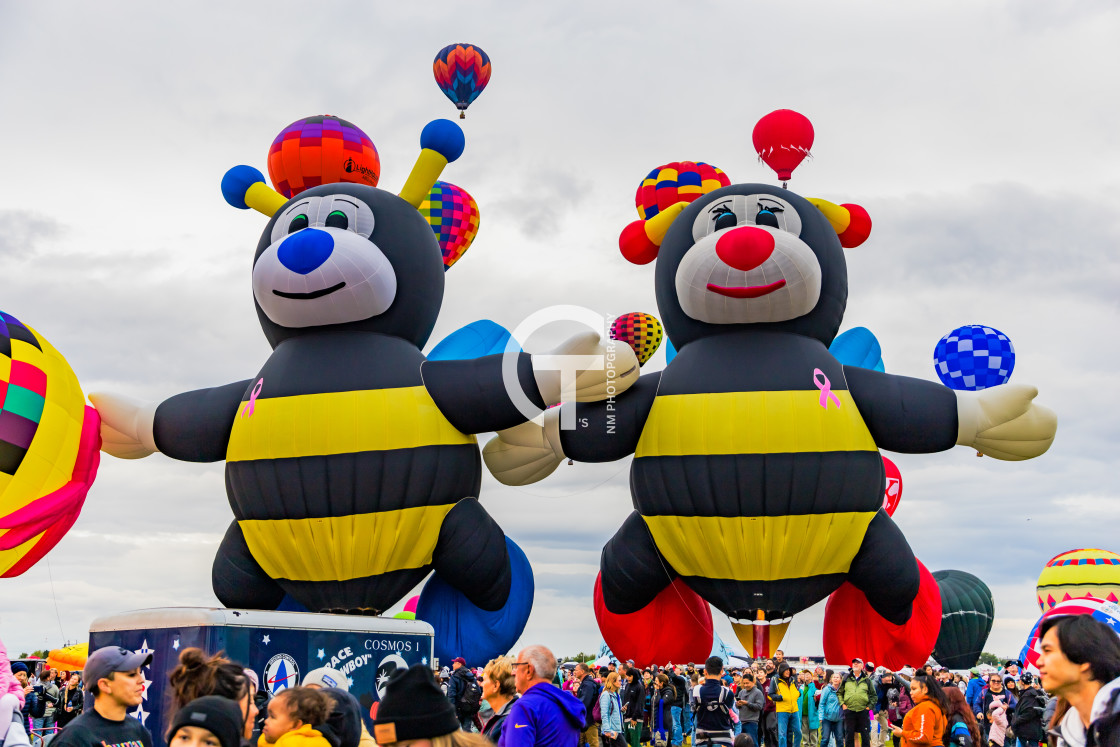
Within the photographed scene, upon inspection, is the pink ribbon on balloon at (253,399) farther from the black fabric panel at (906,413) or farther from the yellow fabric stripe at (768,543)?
the black fabric panel at (906,413)

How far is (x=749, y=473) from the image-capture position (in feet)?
30.2

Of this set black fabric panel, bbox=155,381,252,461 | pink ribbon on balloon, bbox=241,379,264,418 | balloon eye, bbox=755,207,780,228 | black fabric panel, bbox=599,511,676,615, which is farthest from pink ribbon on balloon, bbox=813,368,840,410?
black fabric panel, bbox=155,381,252,461

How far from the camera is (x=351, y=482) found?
9.30m

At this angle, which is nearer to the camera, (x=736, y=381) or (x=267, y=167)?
(x=736, y=381)

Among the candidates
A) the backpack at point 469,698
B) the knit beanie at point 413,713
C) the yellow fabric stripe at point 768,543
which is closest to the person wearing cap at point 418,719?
the knit beanie at point 413,713

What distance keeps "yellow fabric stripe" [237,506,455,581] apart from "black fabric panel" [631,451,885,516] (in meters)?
1.94

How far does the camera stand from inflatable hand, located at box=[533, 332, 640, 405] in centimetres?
934

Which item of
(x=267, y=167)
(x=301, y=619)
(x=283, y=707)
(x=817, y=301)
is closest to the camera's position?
(x=283, y=707)

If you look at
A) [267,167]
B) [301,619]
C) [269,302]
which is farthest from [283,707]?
[267,167]

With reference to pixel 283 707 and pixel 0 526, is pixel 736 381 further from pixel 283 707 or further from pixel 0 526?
pixel 283 707

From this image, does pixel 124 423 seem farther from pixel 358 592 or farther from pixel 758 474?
pixel 758 474

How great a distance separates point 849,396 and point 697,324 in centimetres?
138

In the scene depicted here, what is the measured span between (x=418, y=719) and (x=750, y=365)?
7.13m

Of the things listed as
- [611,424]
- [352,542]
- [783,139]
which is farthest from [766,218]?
[352,542]
